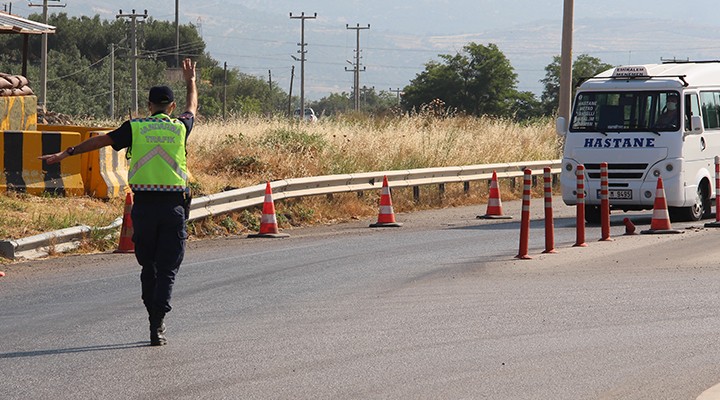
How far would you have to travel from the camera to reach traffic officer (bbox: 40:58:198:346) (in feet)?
31.9

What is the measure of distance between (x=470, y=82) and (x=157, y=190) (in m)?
58.8

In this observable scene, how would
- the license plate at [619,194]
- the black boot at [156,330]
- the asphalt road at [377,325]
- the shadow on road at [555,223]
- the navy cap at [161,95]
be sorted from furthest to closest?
the license plate at [619,194] → the shadow on road at [555,223] → the navy cap at [161,95] → the black boot at [156,330] → the asphalt road at [377,325]

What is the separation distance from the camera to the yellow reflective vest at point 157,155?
31.9ft

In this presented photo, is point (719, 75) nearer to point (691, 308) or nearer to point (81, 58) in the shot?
point (691, 308)

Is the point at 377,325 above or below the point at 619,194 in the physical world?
below

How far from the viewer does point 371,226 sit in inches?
821

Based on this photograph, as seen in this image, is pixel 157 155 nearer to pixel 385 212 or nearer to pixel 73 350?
pixel 73 350

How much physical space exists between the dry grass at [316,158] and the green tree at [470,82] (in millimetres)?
29267

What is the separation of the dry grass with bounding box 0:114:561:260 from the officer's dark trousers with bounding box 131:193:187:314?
7149 millimetres

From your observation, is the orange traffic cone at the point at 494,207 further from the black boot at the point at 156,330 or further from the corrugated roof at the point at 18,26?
the black boot at the point at 156,330

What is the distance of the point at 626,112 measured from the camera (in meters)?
20.9

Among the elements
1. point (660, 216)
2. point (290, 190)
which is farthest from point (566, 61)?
point (660, 216)

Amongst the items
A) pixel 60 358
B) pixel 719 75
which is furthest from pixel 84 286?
pixel 719 75

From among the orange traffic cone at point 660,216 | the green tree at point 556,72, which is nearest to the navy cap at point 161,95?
the orange traffic cone at point 660,216
